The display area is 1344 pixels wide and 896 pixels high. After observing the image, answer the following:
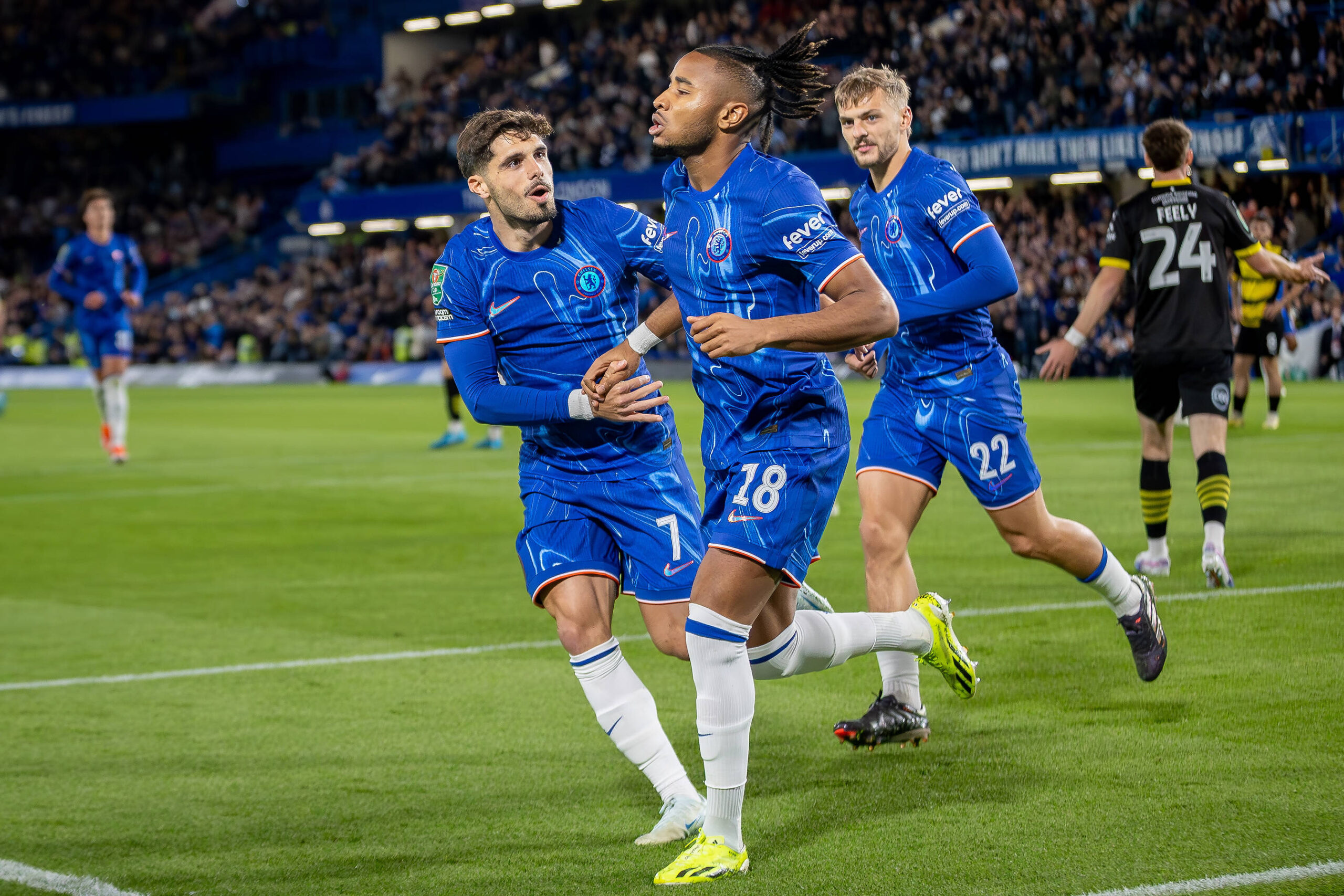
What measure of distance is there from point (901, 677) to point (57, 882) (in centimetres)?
269

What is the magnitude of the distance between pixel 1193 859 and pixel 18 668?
518 centimetres

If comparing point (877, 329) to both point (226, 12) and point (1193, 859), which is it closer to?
point (1193, 859)

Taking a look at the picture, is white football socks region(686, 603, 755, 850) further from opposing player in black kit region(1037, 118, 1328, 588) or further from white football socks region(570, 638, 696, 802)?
opposing player in black kit region(1037, 118, 1328, 588)

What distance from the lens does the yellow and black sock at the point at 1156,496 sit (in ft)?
26.4

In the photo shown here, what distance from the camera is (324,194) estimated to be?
45.0 m

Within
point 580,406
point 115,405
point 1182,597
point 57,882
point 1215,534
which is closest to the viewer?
point 57,882

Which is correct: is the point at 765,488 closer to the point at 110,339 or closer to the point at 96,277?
the point at 110,339

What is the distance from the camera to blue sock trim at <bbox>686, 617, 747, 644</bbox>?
12.9 feet

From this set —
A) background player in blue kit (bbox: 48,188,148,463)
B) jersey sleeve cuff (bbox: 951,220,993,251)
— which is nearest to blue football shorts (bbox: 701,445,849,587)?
jersey sleeve cuff (bbox: 951,220,993,251)

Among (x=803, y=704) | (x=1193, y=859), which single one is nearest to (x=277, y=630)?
(x=803, y=704)

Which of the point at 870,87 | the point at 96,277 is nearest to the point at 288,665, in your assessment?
the point at 870,87

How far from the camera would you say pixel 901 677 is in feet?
17.1

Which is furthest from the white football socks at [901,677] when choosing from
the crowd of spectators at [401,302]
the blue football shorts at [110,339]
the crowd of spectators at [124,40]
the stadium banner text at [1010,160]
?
the crowd of spectators at [124,40]

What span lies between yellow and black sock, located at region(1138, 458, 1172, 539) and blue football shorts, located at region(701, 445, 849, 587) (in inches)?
173
